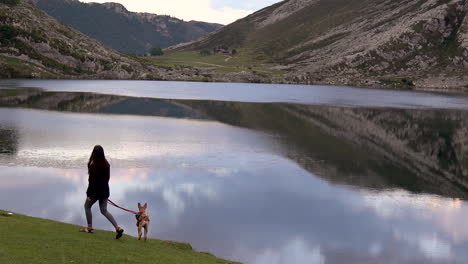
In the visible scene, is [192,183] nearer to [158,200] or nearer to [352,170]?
[158,200]

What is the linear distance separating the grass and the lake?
18.5 ft

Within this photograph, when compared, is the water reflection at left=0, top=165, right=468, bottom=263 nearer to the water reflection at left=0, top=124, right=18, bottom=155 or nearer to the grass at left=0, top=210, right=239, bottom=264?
the grass at left=0, top=210, right=239, bottom=264

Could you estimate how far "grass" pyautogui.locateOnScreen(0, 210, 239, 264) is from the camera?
17.5 meters

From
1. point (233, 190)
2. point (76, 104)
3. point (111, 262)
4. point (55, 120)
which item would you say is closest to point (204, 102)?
point (76, 104)

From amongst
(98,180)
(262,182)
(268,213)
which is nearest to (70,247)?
(98,180)

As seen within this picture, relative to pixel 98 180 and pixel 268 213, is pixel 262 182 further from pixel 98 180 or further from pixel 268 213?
pixel 98 180

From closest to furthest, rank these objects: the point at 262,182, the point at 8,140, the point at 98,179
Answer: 1. the point at 98,179
2. the point at 262,182
3. the point at 8,140

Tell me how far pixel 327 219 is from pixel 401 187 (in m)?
14.5

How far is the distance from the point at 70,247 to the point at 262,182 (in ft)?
87.1

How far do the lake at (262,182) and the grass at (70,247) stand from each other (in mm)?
5625

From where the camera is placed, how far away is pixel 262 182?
4369 centimetres

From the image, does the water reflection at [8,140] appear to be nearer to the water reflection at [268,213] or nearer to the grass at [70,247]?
the water reflection at [268,213]

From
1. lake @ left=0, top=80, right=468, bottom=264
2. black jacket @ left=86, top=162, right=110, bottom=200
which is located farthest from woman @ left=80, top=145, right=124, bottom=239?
lake @ left=0, top=80, right=468, bottom=264

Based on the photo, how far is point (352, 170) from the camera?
166 ft
